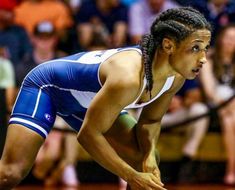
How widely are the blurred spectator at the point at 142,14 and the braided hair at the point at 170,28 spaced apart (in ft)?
12.6

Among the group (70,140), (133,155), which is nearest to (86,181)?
(70,140)

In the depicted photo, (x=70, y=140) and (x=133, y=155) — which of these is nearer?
(x=133, y=155)

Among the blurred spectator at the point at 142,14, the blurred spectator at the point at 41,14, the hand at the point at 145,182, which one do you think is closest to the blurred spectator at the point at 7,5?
the blurred spectator at the point at 41,14

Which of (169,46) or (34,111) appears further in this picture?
(34,111)

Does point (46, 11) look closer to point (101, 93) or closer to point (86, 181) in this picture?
point (86, 181)

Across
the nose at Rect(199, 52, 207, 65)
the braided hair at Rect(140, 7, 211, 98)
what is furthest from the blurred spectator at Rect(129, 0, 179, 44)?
the nose at Rect(199, 52, 207, 65)

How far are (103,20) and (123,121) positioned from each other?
392 centimetres

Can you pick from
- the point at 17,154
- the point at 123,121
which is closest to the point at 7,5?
the point at 123,121

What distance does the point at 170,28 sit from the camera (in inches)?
161

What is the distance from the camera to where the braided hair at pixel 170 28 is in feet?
13.4

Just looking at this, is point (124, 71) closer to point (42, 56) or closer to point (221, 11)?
point (42, 56)

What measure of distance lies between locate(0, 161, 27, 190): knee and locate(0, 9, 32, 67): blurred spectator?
3.44m

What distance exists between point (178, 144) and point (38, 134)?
133 inches

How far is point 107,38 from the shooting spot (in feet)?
26.0
